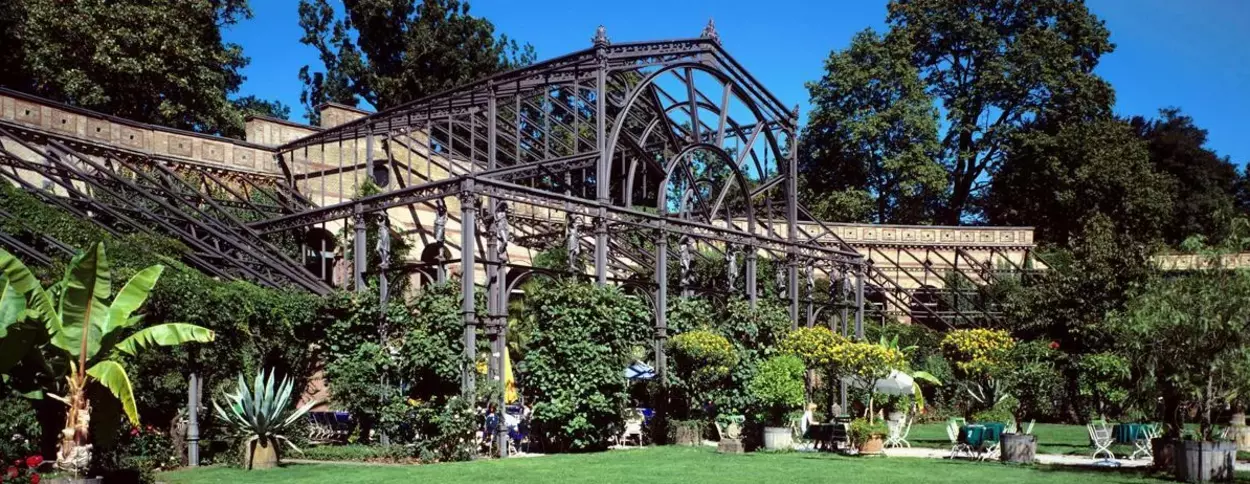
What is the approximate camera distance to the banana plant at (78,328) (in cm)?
1355

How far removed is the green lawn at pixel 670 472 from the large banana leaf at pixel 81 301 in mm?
2425

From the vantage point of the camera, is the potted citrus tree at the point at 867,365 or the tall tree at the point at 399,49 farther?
the tall tree at the point at 399,49

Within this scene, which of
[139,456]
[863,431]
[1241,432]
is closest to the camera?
[139,456]

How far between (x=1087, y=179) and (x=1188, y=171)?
9939 millimetres

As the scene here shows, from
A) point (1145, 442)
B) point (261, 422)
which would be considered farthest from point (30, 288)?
point (1145, 442)

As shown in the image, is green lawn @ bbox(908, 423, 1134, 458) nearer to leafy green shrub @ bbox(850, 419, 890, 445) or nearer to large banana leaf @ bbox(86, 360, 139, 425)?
leafy green shrub @ bbox(850, 419, 890, 445)

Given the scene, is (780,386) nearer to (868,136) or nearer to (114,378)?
(114,378)

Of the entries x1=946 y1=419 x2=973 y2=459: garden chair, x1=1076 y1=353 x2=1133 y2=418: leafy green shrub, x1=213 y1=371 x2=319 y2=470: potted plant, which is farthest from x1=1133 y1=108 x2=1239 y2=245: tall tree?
x1=213 y1=371 x2=319 y2=470: potted plant

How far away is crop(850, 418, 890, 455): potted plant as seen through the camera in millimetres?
21203

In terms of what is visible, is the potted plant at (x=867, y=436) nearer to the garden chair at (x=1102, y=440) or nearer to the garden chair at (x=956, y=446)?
the garden chair at (x=956, y=446)

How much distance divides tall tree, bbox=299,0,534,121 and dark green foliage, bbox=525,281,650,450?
84.1 feet

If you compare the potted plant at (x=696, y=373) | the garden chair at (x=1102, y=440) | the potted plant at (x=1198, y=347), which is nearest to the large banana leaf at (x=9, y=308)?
the potted plant at (x=696, y=373)

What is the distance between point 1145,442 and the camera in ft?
66.2

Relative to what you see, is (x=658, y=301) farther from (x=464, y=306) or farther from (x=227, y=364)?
(x=227, y=364)
